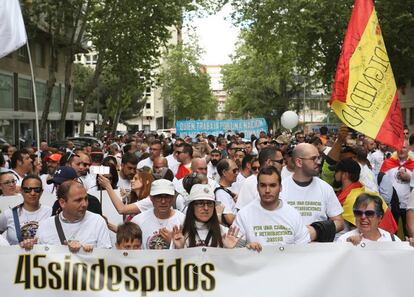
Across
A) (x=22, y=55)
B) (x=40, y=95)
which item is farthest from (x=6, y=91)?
(x=40, y=95)

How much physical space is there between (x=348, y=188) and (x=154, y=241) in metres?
2.19

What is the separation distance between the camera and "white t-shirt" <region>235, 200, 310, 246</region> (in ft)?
17.2

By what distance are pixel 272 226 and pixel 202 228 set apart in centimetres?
51

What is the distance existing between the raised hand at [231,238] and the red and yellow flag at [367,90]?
2275 mm

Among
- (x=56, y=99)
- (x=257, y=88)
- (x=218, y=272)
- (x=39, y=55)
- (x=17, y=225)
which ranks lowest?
(x=218, y=272)

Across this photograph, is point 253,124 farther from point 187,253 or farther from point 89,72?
point 89,72

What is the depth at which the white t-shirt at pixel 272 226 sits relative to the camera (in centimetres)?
525

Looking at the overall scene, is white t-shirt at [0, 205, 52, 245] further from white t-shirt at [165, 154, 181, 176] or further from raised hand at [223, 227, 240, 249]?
white t-shirt at [165, 154, 181, 176]

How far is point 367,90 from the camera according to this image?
7125 mm

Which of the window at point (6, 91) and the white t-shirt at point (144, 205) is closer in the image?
the white t-shirt at point (144, 205)

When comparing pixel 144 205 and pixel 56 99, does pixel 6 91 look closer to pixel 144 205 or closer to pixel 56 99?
pixel 56 99

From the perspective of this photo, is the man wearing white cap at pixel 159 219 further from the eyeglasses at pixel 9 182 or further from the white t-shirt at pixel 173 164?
the white t-shirt at pixel 173 164

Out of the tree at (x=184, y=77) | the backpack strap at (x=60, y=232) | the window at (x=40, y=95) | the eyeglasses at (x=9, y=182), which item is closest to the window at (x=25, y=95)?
the window at (x=40, y=95)

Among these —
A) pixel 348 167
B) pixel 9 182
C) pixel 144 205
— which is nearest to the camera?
pixel 144 205
